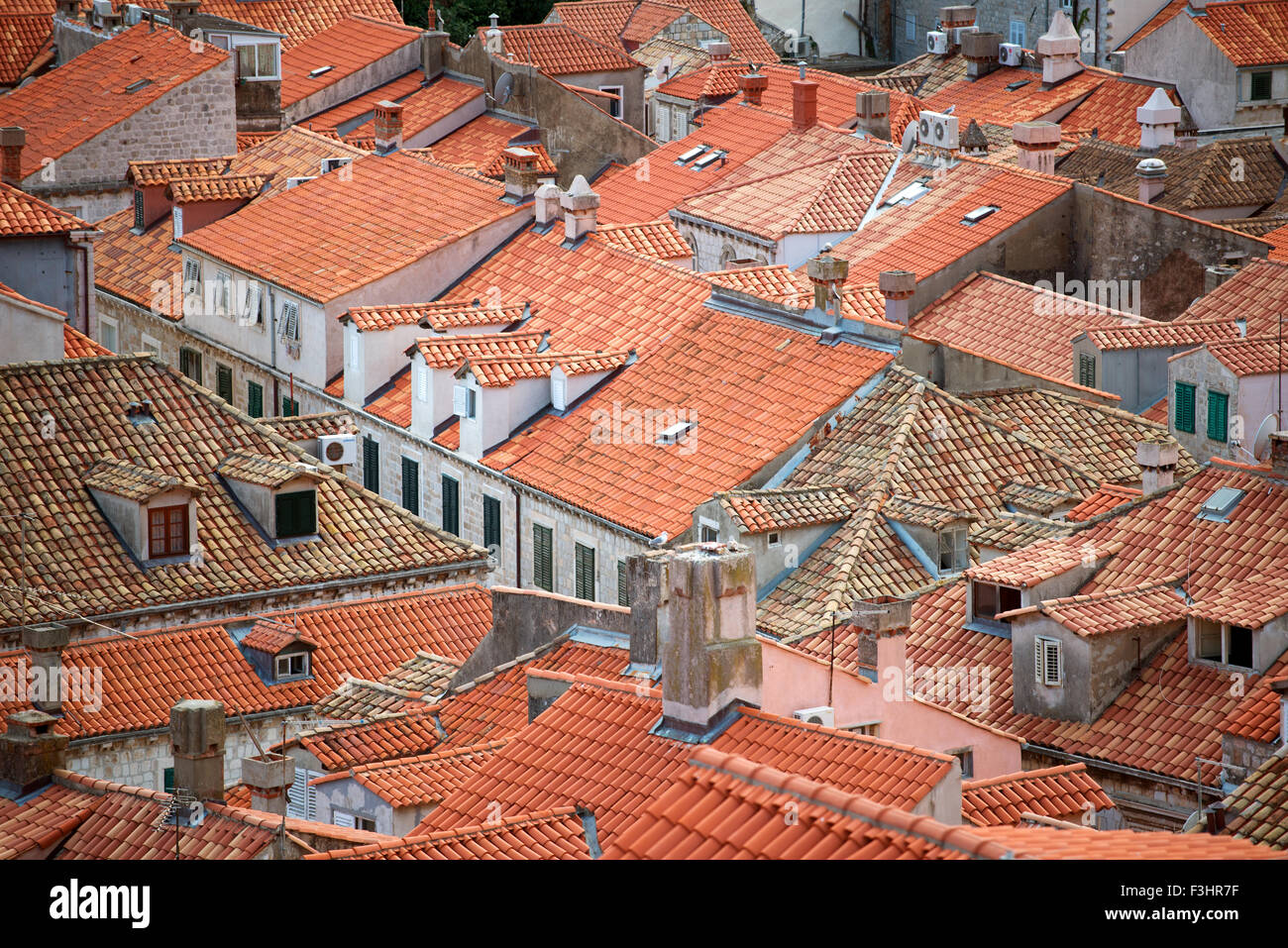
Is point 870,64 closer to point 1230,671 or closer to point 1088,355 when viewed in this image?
point 1088,355

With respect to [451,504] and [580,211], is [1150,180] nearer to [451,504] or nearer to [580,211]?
[580,211]

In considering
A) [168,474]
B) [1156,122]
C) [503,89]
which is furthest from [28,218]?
[1156,122]

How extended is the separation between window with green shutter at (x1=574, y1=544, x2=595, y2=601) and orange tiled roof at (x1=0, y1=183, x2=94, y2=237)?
457 inches

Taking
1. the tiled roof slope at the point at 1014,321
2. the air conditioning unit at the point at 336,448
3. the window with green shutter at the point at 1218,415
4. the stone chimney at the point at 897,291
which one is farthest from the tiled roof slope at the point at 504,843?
the tiled roof slope at the point at 1014,321

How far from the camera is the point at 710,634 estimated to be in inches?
933

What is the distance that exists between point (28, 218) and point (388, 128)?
14.9 metres

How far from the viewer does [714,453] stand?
4559 centimetres

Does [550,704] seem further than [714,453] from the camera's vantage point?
No

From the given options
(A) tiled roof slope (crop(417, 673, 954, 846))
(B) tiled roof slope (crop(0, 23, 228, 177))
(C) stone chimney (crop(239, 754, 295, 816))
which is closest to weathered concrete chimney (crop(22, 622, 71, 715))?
(C) stone chimney (crop(239, 754, 295, 816))

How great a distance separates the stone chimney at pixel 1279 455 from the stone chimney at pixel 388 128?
2946 cm

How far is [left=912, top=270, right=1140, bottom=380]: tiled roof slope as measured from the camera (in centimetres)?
5147

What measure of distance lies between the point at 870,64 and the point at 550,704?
7636cm

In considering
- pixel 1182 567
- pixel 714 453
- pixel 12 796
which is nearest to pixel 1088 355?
pixel 714 453

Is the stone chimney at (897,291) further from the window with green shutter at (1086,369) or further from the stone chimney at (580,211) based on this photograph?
the stone chimney at (580,211)
